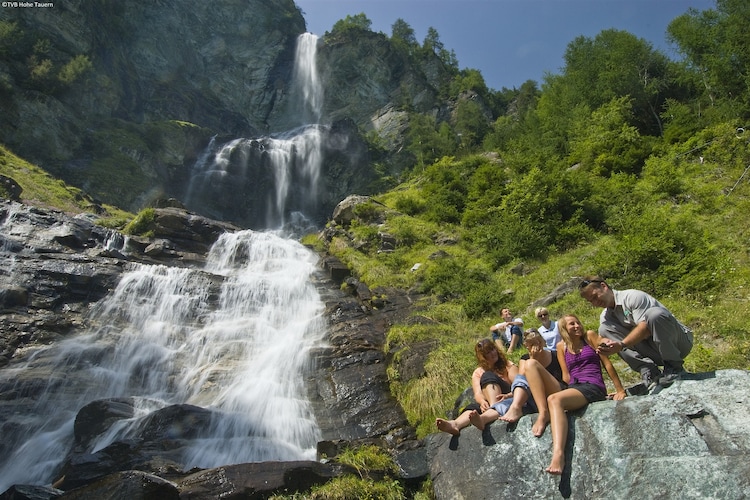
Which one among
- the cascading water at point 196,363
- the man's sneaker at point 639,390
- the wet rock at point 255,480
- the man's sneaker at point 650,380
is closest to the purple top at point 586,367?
the man's sneaker at point 639,390

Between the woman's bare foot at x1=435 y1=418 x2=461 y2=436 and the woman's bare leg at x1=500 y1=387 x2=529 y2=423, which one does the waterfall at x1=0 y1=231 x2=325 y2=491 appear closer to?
the woman's bare foot at x1=435 y1=418 x2=461 y2=436

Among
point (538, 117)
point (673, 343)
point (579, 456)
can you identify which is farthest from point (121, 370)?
point (538, 117)

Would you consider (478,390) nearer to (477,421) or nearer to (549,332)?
(477,421)

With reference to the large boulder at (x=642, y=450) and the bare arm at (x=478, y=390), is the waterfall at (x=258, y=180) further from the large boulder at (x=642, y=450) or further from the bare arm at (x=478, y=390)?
the large boulder at (x=642, y=450)

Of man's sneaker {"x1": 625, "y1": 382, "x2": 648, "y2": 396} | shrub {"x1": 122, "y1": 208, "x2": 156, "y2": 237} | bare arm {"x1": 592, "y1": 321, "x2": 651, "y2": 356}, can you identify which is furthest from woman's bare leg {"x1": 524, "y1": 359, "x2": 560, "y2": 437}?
shrub {"x1": 122, "y1": 208, "x2": 156, "y2": 237}

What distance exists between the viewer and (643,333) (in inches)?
174

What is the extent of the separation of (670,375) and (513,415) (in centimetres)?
156

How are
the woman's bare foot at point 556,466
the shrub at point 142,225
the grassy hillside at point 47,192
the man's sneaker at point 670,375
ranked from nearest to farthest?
the woman's bare foot at point 556,466 < the man's sneaker at point 670,375 < the shrub at point 142,225 < the grassy hillside at point 47,192

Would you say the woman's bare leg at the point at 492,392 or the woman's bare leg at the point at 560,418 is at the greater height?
the woman's bare leg at the point at 492,392

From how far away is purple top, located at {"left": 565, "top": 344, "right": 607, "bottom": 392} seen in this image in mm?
4852

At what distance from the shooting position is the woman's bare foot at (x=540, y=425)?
4.51 metres

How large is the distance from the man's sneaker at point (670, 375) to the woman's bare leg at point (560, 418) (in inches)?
29.1

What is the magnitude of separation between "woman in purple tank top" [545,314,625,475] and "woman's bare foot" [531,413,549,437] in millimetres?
139

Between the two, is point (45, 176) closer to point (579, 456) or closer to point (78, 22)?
point (78, 22)
